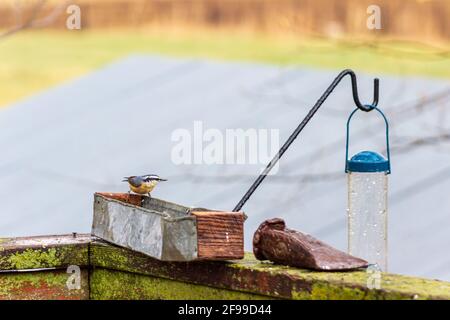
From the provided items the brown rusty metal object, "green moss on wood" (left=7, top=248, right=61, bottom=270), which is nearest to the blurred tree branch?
"green moss on wood" (left=7, top=248, right=61, bottom=270)

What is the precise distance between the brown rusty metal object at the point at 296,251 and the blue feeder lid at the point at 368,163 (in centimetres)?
29

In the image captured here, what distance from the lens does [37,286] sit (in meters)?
2.86

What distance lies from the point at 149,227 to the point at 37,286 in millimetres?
487

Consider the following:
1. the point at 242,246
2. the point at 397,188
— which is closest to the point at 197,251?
the point at 242,246

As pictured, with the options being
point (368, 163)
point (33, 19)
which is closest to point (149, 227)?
point (368, 163)

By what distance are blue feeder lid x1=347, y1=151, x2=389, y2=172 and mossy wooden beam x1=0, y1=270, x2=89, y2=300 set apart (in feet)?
2.70

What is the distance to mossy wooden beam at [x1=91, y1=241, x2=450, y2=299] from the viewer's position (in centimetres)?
221

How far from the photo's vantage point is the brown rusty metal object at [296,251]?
7.91 feet

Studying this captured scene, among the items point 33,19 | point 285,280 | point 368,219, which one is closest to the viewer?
point 285,280

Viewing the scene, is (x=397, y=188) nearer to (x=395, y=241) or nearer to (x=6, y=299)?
(x=395, y=241)

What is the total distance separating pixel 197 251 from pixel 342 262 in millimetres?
332

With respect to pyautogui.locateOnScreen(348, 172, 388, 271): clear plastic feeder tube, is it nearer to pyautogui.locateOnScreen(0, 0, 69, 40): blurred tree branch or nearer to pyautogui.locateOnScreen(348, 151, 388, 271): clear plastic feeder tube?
pyautogui.locateOnScreen(348, 151, 388, 271): clear plastic feeder tube

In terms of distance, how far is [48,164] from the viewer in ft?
27.8

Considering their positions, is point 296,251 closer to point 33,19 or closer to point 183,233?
point 183,233
